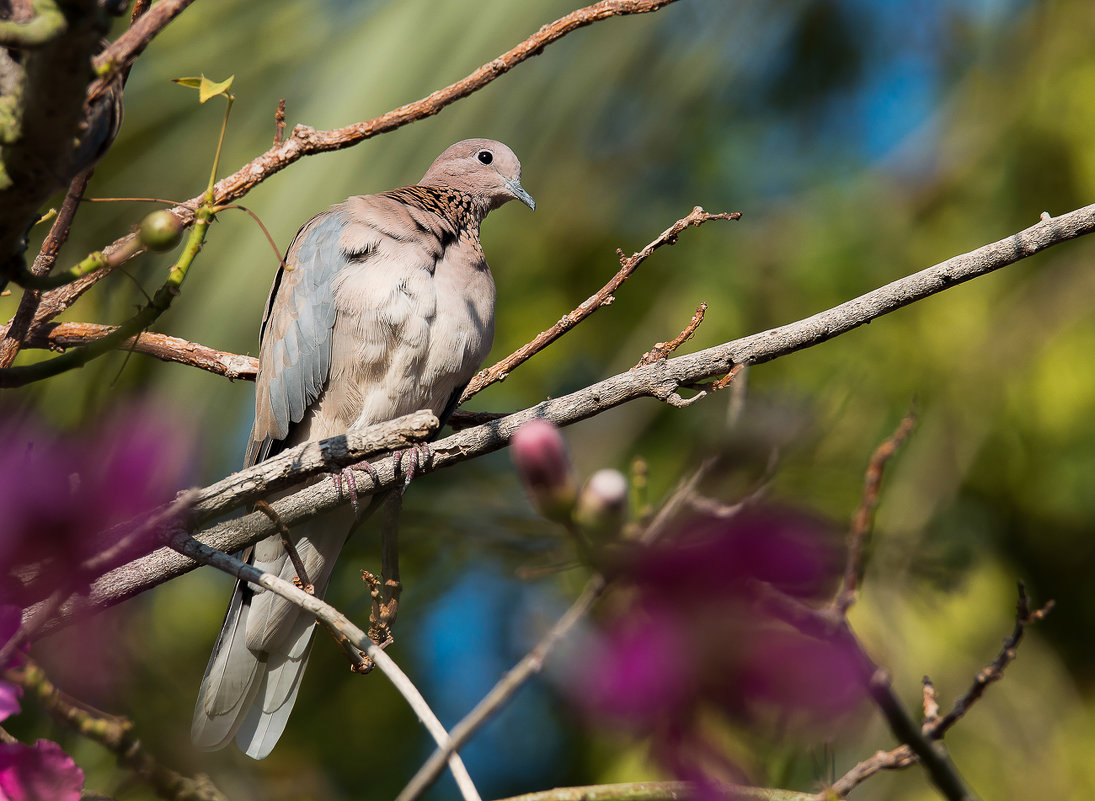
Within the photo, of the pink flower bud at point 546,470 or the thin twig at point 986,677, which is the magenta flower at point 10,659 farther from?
the thin twig at point 986,677

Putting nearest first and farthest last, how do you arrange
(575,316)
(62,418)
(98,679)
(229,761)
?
(98,679) → (62,418) → (575,316) → (229,761)

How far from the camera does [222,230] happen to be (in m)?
2.99

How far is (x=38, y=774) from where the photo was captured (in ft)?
3.10

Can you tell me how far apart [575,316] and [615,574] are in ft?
5.71

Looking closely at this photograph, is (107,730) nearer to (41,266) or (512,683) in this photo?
(512,683)

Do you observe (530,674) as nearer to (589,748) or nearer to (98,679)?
(98,679)

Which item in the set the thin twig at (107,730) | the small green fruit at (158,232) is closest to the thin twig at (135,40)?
the small green fruit at (158,232)

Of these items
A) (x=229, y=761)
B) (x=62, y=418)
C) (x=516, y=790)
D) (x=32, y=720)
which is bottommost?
(x=516, y=790)

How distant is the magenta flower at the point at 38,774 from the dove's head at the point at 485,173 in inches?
104

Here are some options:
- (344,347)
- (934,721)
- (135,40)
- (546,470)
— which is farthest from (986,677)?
(344,347)

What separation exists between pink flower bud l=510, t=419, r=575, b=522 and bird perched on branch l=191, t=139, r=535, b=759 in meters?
2.13

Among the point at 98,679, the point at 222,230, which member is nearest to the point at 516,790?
the point at 222,230

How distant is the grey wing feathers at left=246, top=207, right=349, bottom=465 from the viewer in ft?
9.55

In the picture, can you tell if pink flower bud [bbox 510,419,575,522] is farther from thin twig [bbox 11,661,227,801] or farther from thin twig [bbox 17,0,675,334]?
thin twig [bbox 17,0,675,334]
